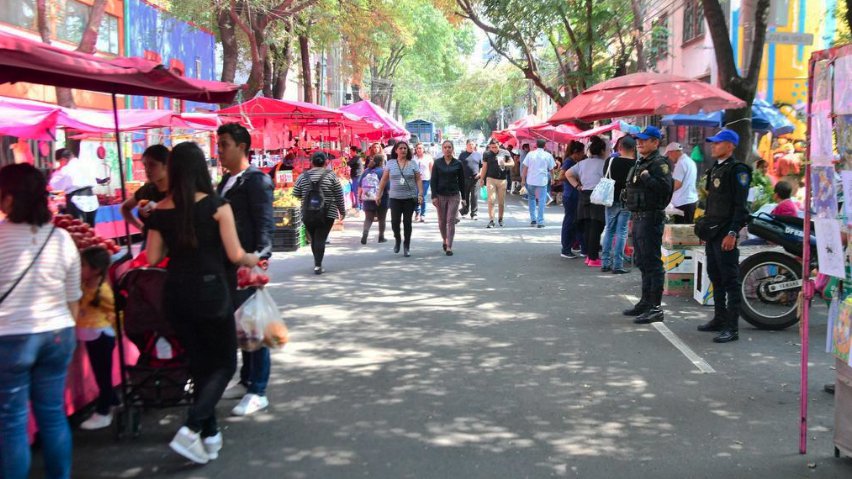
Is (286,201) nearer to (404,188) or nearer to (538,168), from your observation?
(404,188)

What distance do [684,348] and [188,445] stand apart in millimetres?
4478

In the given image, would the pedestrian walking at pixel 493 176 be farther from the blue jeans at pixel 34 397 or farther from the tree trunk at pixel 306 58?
the blue jeans at pixel 34 397

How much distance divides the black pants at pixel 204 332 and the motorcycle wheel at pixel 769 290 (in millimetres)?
5151

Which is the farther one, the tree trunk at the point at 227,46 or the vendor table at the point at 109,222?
the tree trunk at the point at 227,46

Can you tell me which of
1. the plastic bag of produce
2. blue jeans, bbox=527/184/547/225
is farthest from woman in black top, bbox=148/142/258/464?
blue jeans, bbox=527/184/547/225

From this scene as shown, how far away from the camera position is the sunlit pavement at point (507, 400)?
179 inches

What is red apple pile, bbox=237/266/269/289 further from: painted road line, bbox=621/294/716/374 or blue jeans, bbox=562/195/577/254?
blue jeans, bbox=562/195/577/254

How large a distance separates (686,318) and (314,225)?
17.4 ft

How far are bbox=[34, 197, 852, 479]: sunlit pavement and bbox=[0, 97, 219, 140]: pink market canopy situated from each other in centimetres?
516

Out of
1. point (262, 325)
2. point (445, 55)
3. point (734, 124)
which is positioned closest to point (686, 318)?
point (734, 124)

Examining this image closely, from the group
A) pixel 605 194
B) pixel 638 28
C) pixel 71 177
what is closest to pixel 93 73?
pixel 605 194

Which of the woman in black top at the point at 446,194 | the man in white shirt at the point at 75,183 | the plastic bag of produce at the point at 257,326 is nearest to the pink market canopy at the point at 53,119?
the man in white shirt at the point at 75,183

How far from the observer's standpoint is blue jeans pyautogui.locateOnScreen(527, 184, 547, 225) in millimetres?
17594

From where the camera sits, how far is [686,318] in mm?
8508
